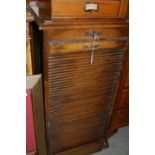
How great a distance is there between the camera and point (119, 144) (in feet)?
5.03

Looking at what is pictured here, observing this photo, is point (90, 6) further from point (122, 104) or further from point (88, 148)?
point (88, 148)

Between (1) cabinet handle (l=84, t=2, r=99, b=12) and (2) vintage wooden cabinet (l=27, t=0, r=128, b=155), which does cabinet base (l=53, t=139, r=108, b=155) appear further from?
(1) cabinet handle (l=84, t=2, r=99, b=12)

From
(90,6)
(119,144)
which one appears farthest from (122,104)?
(90,6)

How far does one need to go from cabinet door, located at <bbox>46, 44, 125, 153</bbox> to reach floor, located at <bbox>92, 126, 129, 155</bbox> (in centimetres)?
19

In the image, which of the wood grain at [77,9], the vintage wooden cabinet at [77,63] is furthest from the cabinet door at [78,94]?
the wood grain at [77,9]

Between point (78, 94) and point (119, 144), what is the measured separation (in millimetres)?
642

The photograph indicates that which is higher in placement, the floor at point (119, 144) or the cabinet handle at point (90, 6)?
the cabinet handle at point (90, 6)

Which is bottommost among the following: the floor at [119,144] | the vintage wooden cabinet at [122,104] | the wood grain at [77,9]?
the floor at [119,144]

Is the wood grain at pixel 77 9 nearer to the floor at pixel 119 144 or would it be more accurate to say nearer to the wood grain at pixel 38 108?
the wood grain at pixel 38 108

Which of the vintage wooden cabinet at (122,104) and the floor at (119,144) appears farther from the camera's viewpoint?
the floor at (119,144)

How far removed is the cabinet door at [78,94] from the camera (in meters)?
1.00

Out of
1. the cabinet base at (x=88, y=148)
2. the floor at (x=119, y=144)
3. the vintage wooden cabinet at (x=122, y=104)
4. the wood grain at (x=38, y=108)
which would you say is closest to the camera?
the wood grain at (x=38, y=108)
